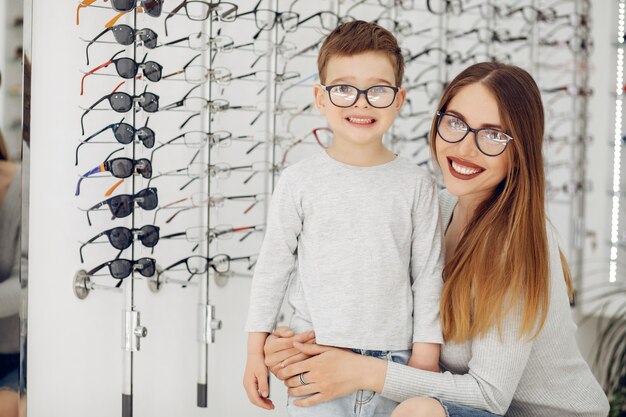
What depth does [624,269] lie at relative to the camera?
378 cm

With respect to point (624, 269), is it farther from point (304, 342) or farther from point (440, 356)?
point (304, 342)

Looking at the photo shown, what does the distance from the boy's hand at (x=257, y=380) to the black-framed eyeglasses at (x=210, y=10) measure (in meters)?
1.17

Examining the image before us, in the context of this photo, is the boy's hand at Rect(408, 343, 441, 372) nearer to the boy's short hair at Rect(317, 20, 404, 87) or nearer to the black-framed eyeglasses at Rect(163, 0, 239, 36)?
the boy's short hair at Rect(317, 20, 404, 87)

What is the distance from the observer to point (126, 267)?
7.34 ft

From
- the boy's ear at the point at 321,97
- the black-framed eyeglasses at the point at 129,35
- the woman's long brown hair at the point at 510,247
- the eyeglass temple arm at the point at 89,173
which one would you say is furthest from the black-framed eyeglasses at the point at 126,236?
the woman's long brown hair at the point at 510,247

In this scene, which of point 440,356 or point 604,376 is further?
point 604,376

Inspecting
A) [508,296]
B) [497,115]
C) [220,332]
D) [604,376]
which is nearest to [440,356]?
[508,296]

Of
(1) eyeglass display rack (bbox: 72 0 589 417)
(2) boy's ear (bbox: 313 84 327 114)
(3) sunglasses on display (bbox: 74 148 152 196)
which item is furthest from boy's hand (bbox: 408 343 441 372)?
(3) sunglasses on display (bbox: 74 148 152 196)

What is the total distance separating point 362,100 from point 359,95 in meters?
0.01

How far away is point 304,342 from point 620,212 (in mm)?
2547

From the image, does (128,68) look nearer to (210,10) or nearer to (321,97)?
(210,10)

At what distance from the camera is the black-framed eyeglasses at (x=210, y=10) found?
246 centimetres

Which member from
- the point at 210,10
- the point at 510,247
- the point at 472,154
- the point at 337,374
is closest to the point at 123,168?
the point at 210,10

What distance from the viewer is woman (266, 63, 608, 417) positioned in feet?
5.74
